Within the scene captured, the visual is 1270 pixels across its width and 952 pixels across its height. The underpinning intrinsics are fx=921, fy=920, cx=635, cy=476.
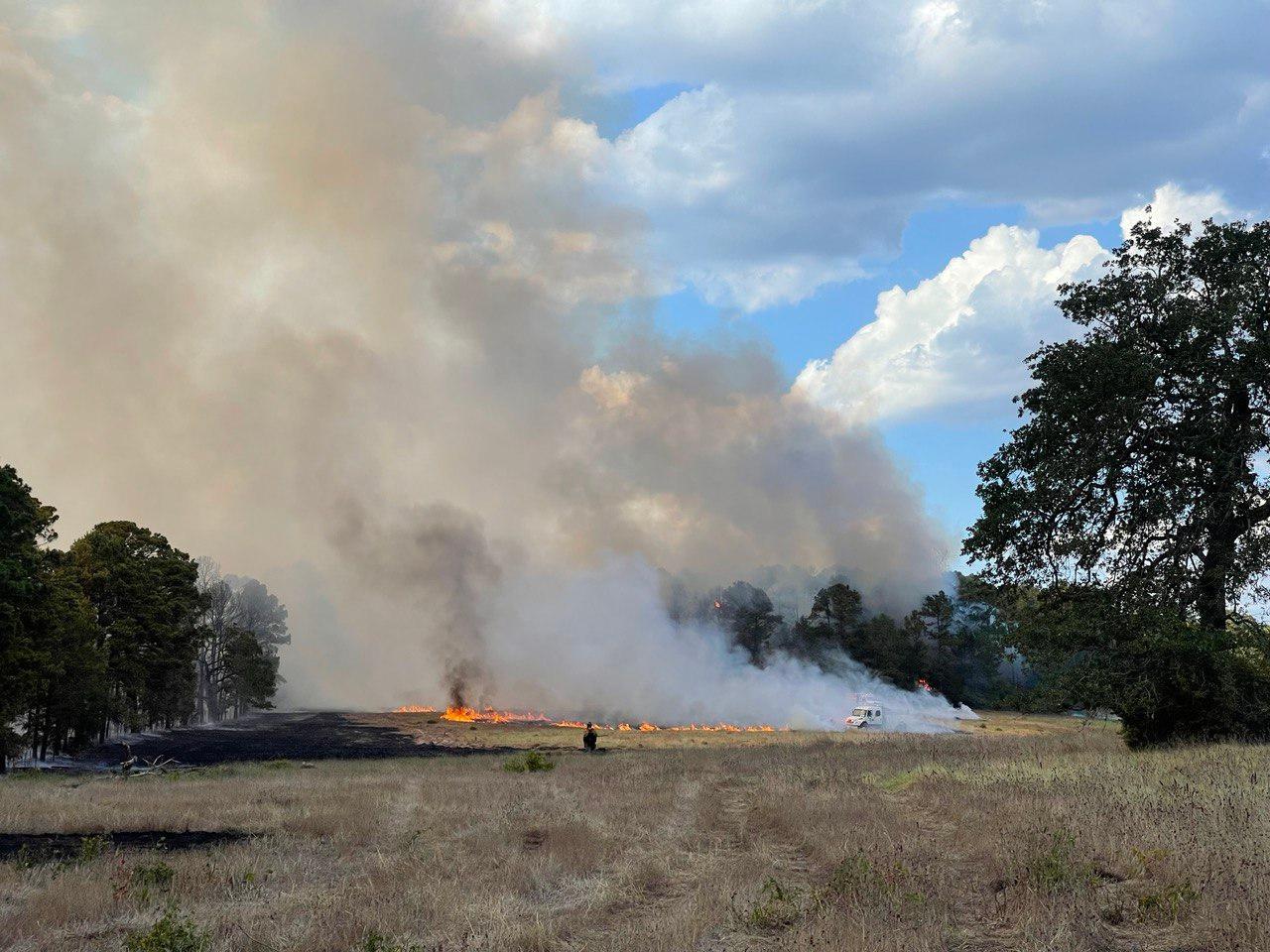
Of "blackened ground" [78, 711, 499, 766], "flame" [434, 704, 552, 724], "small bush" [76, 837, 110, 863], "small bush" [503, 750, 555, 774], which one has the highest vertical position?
"small bush" [76, 837, 110, 863]

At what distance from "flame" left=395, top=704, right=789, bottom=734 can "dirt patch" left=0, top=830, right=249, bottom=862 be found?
189 ft

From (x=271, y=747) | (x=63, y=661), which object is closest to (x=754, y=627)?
(x=271, y=747)

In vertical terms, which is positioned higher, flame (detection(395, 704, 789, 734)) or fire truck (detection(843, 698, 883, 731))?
fire truck (detection(843, 698, 883, 731))

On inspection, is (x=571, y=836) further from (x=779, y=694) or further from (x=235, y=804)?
(x=779, y=694)

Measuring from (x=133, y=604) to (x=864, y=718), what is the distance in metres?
55.1

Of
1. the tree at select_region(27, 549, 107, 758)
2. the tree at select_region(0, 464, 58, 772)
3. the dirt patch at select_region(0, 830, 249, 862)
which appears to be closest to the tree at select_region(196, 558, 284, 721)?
the tree at select_region(27, 549, 107, 758)

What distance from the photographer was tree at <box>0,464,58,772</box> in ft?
114

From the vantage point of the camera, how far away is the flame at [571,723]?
7806cm

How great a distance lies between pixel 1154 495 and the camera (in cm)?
2661

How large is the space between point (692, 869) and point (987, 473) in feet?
59.7

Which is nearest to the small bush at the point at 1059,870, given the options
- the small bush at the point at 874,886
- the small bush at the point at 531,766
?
the small bush at the point at 874,886

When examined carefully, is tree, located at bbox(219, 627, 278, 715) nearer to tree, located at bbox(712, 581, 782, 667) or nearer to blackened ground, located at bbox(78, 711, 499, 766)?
blackened ground, located at bbox(78, 711, 499, 766)

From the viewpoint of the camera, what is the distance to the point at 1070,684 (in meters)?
24.8

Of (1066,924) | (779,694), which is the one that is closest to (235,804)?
(1066,924)
